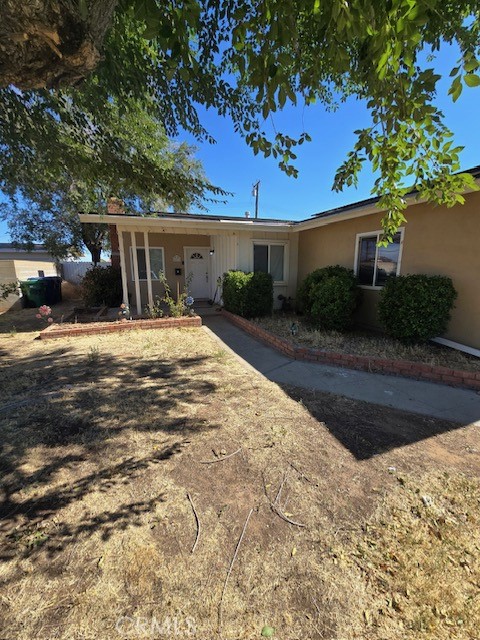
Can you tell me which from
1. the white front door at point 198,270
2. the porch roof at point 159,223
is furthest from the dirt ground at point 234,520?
the white front door at point 198,270

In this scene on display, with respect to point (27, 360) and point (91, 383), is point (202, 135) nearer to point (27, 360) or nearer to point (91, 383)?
point (91, 383)

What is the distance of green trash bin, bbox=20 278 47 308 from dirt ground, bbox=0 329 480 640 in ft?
32.0

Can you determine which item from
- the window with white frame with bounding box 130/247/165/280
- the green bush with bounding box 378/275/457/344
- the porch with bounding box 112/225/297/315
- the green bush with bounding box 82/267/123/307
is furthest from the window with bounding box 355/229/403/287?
the green bush with bounding box 82/267/123/307

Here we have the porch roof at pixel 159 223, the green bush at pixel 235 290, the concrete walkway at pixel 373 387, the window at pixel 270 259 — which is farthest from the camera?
the window at pixel 270 259

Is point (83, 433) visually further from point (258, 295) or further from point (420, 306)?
point (258, 295)

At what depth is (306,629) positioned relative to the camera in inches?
55.1

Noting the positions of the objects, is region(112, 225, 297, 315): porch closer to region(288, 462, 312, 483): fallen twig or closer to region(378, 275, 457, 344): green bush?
region(378, 275, 457, 344): green bush

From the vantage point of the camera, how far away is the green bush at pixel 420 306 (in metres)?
5.08

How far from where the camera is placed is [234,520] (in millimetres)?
2008

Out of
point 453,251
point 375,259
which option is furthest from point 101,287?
point 453,251

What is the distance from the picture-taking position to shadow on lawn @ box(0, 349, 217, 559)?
1.97 metres

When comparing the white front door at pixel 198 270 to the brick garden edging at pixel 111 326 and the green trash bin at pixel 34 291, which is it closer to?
the brick garden edging at pixel 111 326

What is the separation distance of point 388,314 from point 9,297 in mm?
13269

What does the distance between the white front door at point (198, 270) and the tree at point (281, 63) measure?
685cm
